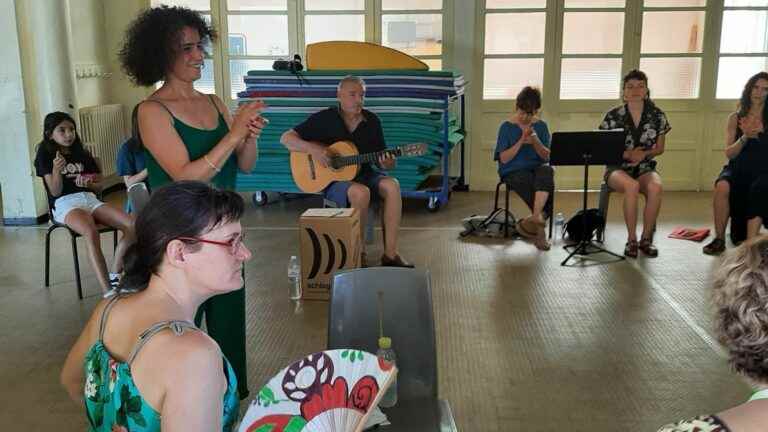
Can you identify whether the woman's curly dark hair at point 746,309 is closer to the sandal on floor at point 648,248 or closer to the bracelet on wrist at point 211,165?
the bracelet on wrist at point 211,165

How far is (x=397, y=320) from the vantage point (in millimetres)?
2180

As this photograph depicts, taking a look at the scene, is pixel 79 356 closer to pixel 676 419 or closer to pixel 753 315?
pixel 753 315

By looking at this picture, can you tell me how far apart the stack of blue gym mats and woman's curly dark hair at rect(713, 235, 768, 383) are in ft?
16.3

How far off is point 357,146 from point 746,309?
387cm

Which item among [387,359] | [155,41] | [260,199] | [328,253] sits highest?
[155,41]

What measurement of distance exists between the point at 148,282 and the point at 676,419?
223cm

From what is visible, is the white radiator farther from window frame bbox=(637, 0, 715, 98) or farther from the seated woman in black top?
window frame bbox=(637, 0, 715, 98)

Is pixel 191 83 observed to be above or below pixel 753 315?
above

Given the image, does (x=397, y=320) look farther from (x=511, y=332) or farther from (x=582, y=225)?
(x=582, y=225)

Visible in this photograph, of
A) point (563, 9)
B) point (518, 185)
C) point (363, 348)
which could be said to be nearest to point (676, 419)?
point (363, 348)

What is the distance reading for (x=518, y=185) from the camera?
5496mm

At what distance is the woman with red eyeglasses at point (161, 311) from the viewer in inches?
47.9

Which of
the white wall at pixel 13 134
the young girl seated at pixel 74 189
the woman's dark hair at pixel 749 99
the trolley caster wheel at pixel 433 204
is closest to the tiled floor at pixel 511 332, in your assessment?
the young girl seated at pixel 74 189

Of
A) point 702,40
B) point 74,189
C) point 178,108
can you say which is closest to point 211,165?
point 178,108
